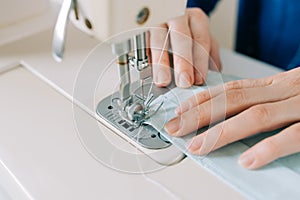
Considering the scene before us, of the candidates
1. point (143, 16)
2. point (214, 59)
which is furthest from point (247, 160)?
point (214, 59)

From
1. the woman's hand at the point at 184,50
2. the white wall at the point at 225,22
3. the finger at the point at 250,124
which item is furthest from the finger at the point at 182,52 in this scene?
the white wall at the point at 225,22

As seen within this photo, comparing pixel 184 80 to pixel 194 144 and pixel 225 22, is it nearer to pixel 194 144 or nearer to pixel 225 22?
pixel 194 144

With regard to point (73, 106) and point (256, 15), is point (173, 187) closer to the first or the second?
point (73, 106)

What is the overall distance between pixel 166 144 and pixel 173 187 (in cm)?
7

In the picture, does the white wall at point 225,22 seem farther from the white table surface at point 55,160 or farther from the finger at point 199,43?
the white table surface at point 55,160

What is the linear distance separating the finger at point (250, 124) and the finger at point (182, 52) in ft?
0.41

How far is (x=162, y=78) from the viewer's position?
26.5 inches

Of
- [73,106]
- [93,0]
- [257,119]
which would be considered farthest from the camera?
[73,106]

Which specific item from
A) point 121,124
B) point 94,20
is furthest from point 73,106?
point 94,20

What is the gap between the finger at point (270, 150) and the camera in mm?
536

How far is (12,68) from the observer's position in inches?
31.5

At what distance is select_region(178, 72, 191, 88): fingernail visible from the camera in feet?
2.22

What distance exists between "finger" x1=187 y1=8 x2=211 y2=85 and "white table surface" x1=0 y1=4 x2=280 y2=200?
17 cm

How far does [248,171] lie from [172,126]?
0.12 metres
